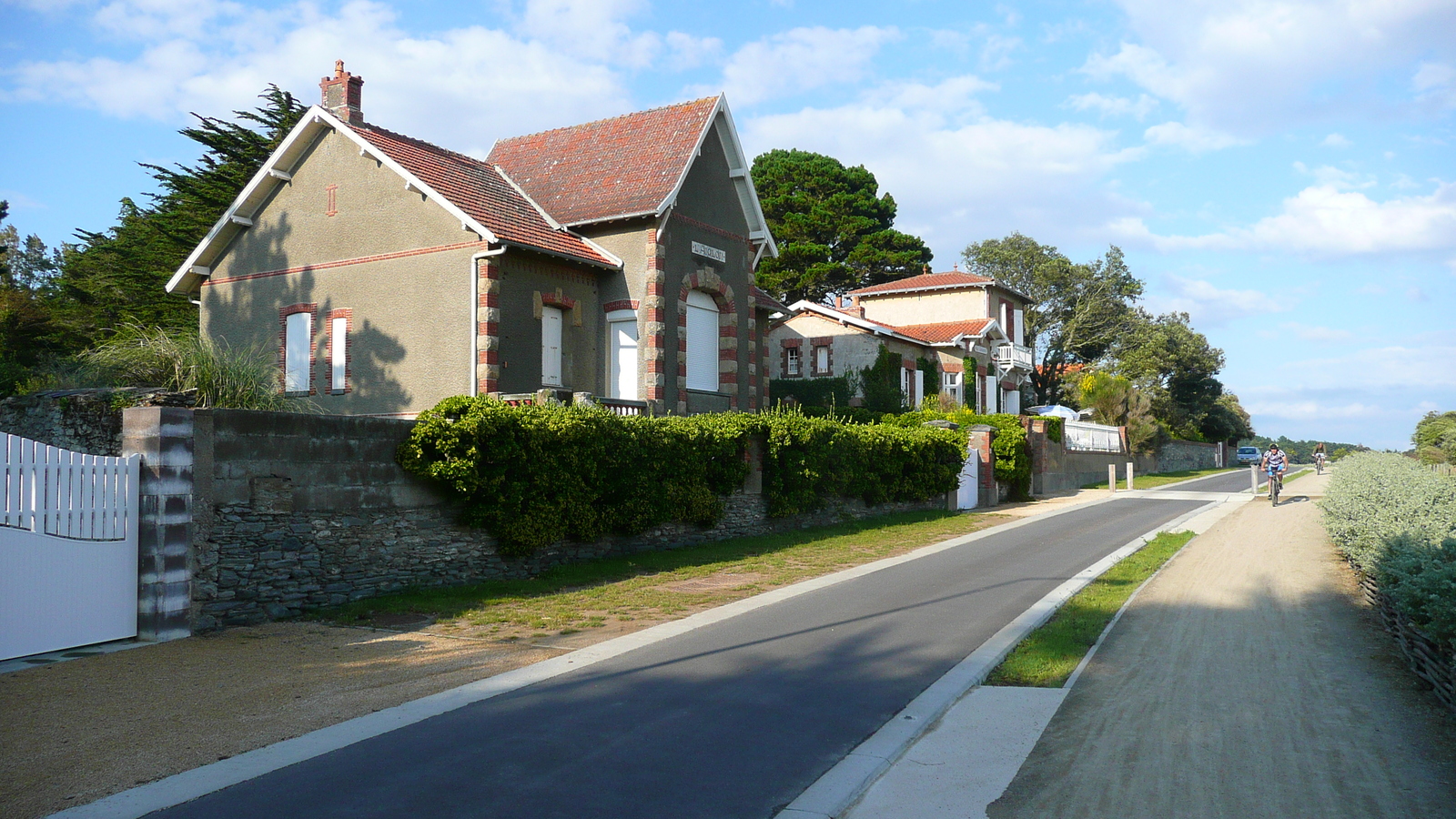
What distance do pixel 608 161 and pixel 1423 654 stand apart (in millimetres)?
20532

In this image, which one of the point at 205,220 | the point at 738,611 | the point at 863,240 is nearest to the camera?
the point at 738,611

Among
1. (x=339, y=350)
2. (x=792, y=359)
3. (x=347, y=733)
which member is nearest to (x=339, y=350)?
(x=339, y=350)

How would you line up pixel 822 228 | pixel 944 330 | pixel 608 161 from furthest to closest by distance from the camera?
pixel 822 228 < pixel 944 330 < pixel 608 161

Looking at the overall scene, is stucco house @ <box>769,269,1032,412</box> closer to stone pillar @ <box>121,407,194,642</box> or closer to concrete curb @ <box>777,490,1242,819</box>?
concrete curb @ <box>777,490,1242,819</box>

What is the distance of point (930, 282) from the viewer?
47156 millimetres

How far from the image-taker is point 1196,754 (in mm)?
5781

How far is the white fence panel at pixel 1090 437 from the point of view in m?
38.1

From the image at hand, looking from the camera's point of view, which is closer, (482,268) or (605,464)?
(605,464)

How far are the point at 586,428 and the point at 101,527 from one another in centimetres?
637

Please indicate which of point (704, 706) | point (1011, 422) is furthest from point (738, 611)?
point (1011, 422)

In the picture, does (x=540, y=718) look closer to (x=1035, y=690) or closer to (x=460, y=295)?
(x=1035, y=690)

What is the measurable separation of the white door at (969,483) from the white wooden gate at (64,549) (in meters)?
22.4

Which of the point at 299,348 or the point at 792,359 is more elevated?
the point at 792,359

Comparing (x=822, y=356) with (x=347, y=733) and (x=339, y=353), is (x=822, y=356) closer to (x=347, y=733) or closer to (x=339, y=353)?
(x=339, y=353)
